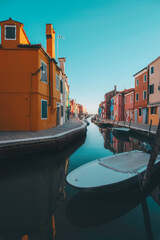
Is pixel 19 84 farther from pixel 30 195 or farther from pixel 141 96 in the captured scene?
pixel 141 96

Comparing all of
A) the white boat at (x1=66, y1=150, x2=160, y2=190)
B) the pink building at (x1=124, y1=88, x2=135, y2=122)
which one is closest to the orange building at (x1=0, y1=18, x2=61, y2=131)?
the white boat at (x1=66, y1=150, x2=160, y2=190)

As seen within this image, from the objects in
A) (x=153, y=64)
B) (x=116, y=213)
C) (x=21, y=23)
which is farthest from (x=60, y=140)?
(x=153, y=64)

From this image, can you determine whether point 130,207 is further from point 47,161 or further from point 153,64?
point 153,64

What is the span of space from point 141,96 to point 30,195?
941 inches

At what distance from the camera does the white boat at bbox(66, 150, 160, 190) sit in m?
3.84

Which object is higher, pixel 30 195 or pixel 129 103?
pixel 129 103

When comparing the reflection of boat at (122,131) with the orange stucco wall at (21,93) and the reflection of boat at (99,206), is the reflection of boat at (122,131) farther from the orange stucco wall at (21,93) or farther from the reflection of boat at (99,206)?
the reflection of boat at (99,206)

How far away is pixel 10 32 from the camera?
1048 cm

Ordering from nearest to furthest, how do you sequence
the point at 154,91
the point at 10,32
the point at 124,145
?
the point at 10,32
the point at 124,145
the point at 154,91

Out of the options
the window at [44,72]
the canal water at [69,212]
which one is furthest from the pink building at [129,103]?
the canal water at [69,212]

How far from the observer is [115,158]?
579cm

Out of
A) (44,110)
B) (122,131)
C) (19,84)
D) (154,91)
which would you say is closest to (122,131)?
(122,131)

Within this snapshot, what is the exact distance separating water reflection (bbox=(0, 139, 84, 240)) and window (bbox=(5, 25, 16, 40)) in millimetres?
10165

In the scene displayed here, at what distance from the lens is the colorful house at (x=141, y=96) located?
21.4 m
